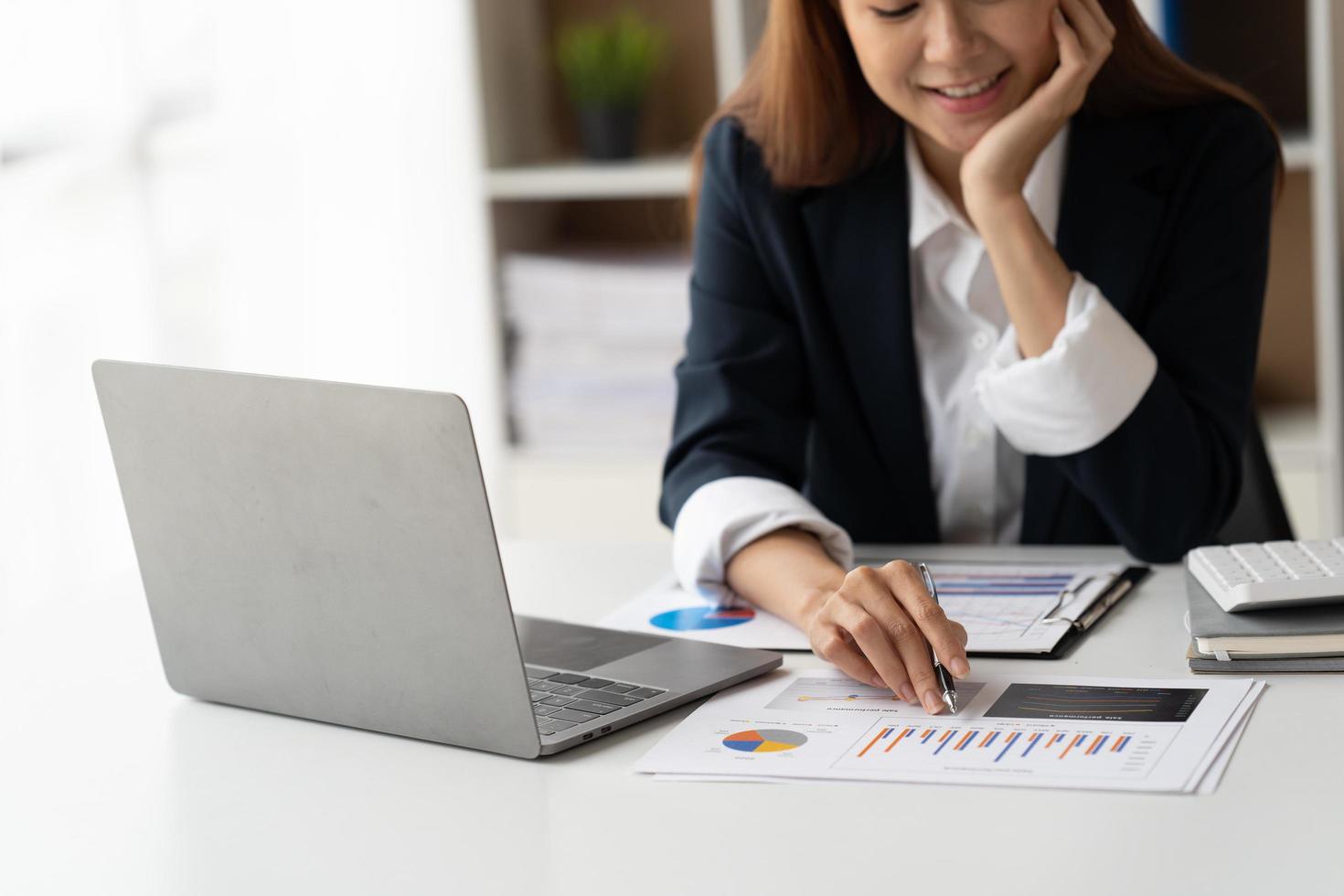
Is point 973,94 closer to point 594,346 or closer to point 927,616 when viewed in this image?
point 927,616

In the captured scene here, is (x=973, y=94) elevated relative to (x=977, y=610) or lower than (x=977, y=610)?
elevated

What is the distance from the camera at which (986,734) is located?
91 cm

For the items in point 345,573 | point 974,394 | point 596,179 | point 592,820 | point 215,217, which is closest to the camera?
point 592,820

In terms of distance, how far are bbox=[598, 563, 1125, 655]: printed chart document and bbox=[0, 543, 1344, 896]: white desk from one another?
43 millimetres

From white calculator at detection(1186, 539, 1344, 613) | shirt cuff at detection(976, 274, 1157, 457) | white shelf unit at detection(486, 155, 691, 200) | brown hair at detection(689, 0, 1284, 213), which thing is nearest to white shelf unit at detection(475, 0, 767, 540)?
white shelf unit at detection(486, 155, 691, 200)

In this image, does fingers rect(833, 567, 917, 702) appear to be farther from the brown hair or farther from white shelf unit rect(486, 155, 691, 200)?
white shelf unit rect(486, 155, 691, 200)

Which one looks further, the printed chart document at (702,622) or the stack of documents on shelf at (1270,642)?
the printed chart document at (702,622)

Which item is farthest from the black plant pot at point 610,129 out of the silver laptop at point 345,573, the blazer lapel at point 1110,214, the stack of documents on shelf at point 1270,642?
the stack of documents on shelf at point 1270,642

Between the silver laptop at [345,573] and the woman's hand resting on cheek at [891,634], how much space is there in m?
0.07

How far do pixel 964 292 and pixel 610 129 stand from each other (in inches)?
50.4

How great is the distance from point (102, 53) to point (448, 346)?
3.01 ft

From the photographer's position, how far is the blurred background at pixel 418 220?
186 centimetres

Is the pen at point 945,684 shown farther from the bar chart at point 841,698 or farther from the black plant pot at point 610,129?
the black plant pot at point 610,129

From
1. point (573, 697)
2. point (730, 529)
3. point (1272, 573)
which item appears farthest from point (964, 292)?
point (573, 697)
